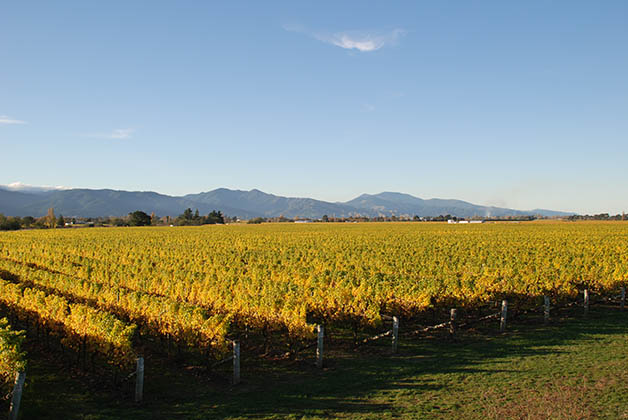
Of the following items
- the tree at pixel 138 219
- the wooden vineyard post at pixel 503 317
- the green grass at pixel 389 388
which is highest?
the tree at pixel 138 219

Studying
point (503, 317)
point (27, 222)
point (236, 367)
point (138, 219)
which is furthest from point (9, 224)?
point (503, 317)

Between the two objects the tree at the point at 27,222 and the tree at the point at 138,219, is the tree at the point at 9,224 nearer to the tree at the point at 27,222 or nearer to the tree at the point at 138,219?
the tree at the point at 27,222

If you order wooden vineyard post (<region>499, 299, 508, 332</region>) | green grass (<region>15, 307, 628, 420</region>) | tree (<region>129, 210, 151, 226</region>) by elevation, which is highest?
tree (<region>129, 210, 151, 226</region>)

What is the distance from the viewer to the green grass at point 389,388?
917cm

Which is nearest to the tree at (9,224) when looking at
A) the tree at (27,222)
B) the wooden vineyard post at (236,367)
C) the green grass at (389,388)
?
the tree at (27,222)

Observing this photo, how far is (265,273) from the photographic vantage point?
24.4 m

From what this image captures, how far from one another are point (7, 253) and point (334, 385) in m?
42.2

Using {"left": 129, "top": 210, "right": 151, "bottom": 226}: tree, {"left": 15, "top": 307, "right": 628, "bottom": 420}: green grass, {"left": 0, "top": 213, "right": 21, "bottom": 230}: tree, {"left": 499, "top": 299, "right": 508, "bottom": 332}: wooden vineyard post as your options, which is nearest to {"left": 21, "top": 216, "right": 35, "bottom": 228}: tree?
{"left": 0, "top": 213, "right": 21, "bottom": 230}: tree

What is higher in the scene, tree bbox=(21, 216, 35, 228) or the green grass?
tree bbox=(21, 216, 35, 228)

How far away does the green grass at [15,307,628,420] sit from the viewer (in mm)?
9172

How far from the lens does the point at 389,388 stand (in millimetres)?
10484

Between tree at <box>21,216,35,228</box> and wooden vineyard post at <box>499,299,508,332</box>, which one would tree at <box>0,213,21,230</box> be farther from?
wooden vineyard post at <box>499,299,508,332</box>

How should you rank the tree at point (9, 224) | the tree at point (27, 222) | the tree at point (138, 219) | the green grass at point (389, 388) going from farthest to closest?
the tree at point (138, 219) → the tree at point (27, 222) → the tree at point (9, 224) → the green grass at point (389, 388)

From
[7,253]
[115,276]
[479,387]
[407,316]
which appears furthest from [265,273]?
[7,253]
